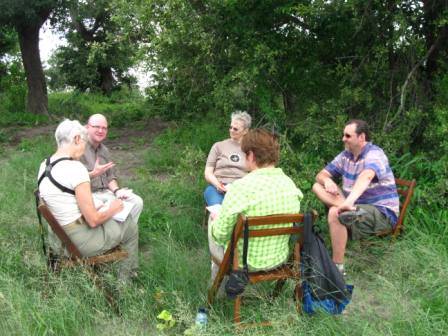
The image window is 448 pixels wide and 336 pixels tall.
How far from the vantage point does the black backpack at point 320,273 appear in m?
3.02

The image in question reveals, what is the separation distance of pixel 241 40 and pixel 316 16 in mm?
938

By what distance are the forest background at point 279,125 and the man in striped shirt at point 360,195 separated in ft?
0.88

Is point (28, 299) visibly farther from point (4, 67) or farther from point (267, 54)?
point (4, 67)

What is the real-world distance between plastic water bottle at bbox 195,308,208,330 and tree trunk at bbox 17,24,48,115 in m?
11.6

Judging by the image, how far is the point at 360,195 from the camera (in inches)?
155

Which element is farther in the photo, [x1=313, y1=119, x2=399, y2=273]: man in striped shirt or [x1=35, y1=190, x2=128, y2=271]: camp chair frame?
[x1=313, y1=119, x2=399, y2=273]: man in striped shirt

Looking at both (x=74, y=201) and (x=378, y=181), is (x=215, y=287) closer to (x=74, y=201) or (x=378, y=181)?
(x=74, y=201)

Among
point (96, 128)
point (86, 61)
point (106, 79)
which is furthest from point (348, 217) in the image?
point (106, 79)

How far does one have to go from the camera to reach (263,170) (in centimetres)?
306

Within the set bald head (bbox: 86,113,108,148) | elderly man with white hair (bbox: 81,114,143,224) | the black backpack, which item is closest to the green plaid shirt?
the black backpack

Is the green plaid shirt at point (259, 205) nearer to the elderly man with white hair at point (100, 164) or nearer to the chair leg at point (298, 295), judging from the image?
the chair leg at point (298, 295)

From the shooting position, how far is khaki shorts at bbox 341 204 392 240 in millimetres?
3920

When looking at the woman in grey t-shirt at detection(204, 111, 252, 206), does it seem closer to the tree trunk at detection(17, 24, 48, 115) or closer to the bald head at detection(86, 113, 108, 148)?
the bald head at detection(86, 113, 108, 148)

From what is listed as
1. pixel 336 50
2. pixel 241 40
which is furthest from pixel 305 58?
pixel 241 40
